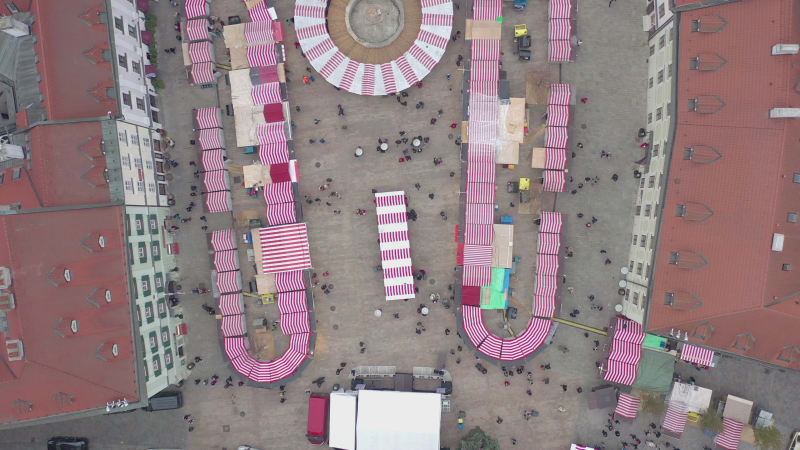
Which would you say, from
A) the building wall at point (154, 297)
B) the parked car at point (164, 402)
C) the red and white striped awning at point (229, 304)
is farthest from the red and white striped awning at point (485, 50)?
the parked car at point (164, 402)

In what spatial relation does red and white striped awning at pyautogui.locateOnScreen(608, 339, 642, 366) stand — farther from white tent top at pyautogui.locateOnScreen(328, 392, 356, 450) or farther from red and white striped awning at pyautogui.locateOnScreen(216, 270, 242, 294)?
red and white striped awning at pyautogui.locateOnScreen(216, 270, 242, 294)

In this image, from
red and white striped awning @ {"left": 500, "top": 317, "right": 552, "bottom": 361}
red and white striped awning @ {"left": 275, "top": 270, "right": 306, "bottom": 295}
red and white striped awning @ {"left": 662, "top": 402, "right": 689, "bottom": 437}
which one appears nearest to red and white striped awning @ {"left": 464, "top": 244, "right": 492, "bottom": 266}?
red and white striped awning @ {"left": 500, "top": 317, "right": 552, "bottom": 361}

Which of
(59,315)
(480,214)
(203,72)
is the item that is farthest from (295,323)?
(203,72)

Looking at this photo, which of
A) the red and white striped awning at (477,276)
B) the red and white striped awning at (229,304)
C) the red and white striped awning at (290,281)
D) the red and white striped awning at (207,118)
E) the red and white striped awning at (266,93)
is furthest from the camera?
the red and white striped awning at (229,304)

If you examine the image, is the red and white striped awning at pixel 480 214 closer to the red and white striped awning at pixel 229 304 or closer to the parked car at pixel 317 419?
the parked car at pixel 317 419

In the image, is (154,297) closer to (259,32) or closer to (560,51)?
(259,32)

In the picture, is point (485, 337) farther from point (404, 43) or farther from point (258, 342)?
point (404, 43)
